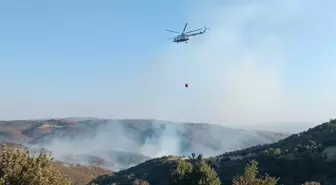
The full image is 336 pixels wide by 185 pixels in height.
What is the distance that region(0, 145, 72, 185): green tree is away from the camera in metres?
27.7

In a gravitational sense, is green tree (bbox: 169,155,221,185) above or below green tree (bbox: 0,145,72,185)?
below

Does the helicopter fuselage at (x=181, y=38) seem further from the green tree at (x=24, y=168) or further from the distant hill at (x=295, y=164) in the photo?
the green tree at (x=24, y=168)

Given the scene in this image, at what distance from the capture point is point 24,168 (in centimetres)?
2825

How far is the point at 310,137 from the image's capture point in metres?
132

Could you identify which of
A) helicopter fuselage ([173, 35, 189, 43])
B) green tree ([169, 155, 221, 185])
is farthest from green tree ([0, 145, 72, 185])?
helicopter fuselage ([173, 35, 189, 43])

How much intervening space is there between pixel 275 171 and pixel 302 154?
11.1 metres

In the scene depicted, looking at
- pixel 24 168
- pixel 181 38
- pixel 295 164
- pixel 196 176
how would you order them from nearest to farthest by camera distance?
pixel 24 168 → pixel 196 176 → pixel 181 38 → pixel 295 164

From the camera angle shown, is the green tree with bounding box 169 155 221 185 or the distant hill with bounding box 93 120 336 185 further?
the distant hill with bounding box 93 120 336 185

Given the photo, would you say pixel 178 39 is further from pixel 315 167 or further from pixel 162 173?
pixel 162 173

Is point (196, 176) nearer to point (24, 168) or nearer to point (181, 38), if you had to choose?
point (181, 38)

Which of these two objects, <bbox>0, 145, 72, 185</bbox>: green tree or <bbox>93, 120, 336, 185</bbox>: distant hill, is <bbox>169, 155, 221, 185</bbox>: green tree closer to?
<bbox>0, 145, 72, 185</bbox>: green tree

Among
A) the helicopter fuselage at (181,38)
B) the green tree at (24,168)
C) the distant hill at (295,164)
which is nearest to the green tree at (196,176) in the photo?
the helicopter fuselage at (181,38)

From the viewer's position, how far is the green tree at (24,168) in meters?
27.7

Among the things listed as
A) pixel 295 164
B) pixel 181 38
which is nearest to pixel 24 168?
pixel 181 38
